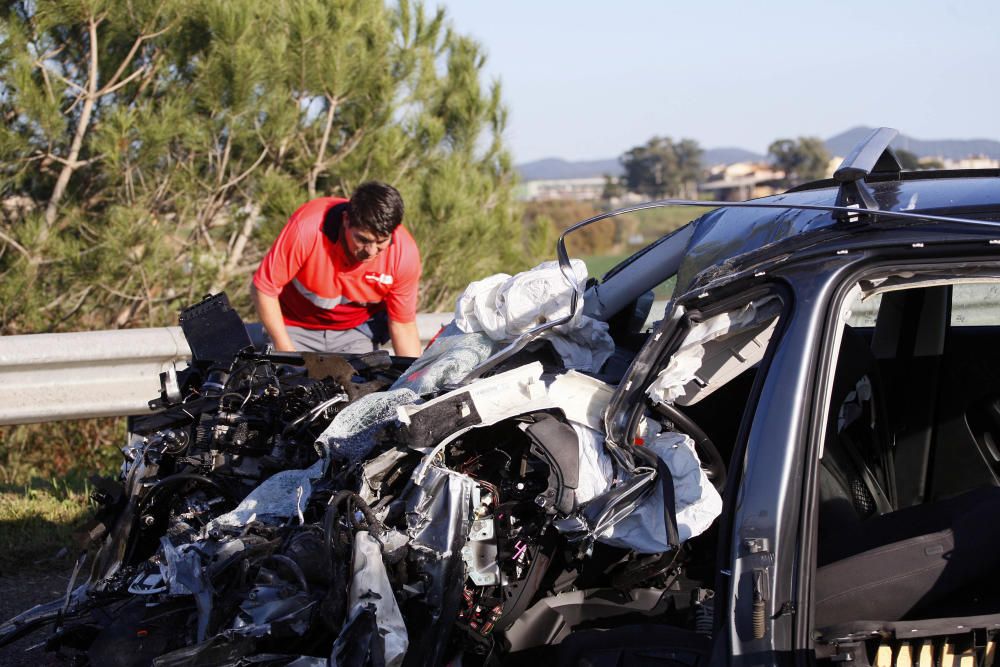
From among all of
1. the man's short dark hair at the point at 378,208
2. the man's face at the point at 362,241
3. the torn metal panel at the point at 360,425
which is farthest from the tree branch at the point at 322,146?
the torn metal panel at the point at 360,425

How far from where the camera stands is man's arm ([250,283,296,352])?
540 centimetres

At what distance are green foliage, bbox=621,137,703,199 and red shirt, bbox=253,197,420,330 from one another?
108 ft

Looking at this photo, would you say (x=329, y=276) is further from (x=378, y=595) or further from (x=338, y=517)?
(x=378, y=595)

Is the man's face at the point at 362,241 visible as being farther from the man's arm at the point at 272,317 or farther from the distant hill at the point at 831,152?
the distant hill at the point at 831,152

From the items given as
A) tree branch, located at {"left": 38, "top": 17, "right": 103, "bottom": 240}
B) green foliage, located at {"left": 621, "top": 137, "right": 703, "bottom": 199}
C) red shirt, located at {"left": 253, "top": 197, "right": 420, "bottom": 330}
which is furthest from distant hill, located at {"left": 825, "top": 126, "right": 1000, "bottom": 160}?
green foliage, located at {"left": 621, "top": 137, "right": 703, "bottom": 199}

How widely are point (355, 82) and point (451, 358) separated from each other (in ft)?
16.9

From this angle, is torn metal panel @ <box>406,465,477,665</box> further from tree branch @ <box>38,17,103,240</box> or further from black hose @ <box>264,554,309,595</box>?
tree branch @ <box>38,17,103,240</box>

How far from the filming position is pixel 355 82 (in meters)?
8.08

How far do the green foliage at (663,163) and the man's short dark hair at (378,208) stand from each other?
33463 mm

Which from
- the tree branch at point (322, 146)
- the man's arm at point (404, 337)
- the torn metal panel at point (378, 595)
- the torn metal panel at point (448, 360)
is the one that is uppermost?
the tree branch at point (322, 146)

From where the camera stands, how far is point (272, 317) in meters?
5.45

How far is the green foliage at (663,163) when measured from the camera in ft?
128

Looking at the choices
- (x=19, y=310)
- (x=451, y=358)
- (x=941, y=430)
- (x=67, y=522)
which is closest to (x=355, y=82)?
(x=19, y=310)

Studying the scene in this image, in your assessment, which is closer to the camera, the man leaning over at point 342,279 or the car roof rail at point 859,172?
the car roof rail at point 859,172
